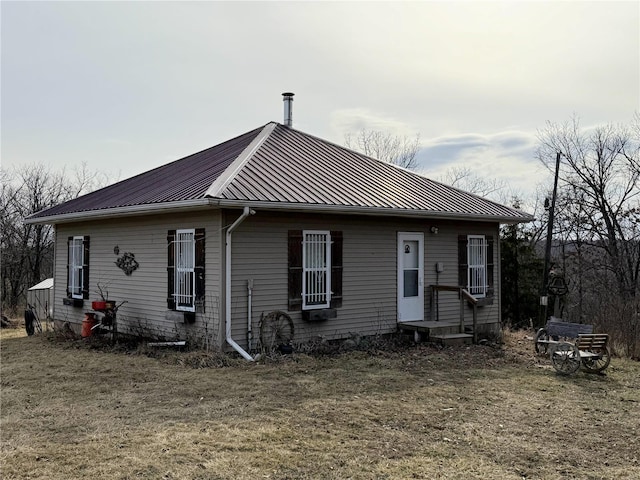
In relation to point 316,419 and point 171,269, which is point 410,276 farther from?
point 316,419

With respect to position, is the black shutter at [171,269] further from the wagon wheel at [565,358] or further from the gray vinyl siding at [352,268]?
the wagon wheel at [565,358]

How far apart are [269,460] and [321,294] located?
18.0 feet

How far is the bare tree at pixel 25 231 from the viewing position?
21.2 meters

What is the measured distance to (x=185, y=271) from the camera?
31.8 ft

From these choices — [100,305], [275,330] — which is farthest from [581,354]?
[100,305]

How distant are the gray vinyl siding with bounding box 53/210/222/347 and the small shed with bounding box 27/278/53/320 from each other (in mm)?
2711

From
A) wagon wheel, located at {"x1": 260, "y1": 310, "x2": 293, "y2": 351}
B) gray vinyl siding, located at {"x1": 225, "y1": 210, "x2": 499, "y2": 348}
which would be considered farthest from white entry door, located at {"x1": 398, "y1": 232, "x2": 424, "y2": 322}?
wagon wheel, located at {"x1": 260, "y1": 310, "x2": 293, "y2": 351}

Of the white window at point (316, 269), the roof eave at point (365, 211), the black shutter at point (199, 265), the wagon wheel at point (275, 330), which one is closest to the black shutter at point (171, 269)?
the black shutter at point (199, 265)

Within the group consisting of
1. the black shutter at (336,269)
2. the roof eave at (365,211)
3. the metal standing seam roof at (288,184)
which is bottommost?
the black shutter at (336,269)

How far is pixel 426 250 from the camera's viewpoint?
11547mm

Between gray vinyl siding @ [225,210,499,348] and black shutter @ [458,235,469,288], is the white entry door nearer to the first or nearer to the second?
gray vinyl siding @ [225,210,499,348]

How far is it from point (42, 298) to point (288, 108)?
847 centimetres

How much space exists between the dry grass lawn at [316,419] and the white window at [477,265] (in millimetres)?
3289

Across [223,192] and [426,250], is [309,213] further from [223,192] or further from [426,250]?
[426,250]
